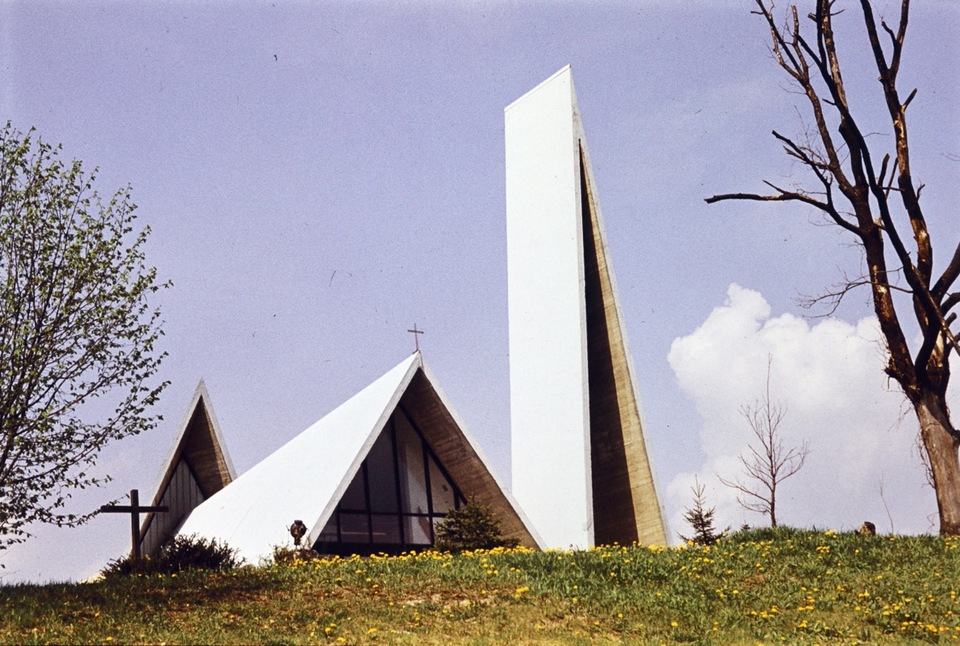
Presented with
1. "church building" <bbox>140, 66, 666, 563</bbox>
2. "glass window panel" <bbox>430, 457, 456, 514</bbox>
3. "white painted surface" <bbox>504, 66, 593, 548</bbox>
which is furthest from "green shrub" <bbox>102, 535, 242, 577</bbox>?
"white painted surface" <bbox>504, 66, 593, 548</bbox>

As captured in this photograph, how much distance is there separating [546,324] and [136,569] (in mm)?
11987

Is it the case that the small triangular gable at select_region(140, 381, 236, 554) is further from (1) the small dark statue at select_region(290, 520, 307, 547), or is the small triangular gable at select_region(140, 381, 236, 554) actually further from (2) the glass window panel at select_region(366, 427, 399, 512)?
(1) the small dark statue at select_region(290, 520, 307, 547)

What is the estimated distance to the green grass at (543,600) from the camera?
1175 centimetres

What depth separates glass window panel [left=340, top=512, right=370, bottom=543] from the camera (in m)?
22.7

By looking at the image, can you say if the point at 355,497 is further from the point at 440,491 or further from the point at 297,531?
the point at 297,531

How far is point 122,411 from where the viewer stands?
1433cm

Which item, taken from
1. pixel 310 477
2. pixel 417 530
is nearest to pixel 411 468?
pixel 417 530

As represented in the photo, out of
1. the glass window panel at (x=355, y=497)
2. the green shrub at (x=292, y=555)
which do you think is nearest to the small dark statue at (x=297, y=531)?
the green shrub at (x=292, y=555)

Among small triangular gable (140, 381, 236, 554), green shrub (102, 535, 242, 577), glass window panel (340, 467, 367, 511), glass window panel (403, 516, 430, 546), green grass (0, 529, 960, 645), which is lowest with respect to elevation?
green grass (0, 529, 960, 645)

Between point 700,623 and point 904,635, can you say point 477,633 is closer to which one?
point 700,623

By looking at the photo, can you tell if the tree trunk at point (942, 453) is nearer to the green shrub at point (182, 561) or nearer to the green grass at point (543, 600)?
the green grass at point (543, 600)

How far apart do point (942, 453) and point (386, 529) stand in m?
11.5

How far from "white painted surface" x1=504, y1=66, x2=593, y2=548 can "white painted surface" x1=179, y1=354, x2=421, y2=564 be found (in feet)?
13.8

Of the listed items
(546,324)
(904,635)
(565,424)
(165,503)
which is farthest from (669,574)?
(165,503)
